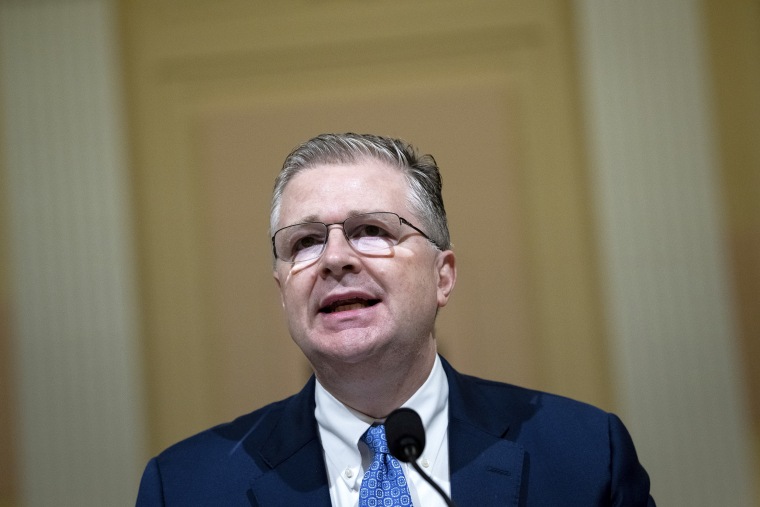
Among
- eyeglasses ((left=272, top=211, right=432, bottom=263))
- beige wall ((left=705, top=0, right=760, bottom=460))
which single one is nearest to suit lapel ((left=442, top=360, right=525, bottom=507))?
eyeglasses ((left=272, top=211, right=432, bottom=263))

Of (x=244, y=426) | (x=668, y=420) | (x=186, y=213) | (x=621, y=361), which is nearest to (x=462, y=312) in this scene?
(x=621, y=361)

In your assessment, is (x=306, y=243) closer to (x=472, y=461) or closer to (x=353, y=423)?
A: (x=353, y=423)

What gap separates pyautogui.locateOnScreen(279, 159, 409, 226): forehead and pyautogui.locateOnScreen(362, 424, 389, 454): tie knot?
46 cm

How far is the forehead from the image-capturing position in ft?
6.35

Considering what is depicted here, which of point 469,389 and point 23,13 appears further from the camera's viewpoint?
point 23,13

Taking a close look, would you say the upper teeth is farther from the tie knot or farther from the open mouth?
the tie knot

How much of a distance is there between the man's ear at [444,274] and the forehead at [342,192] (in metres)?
0.17

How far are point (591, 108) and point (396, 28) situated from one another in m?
0.84

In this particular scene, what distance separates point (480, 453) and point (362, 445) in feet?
0.85

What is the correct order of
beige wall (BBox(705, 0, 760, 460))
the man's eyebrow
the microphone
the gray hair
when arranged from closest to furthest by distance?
the microphone → the man's eyebrow → the gray hair → beige wall (BBox(705, 0, 760, 460))

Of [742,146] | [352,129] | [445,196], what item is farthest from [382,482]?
[742,146]

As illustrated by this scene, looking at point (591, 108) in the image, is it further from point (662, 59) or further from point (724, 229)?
point (724, 229)

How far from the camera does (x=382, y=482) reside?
185 cm

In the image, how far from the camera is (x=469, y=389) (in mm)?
2127
